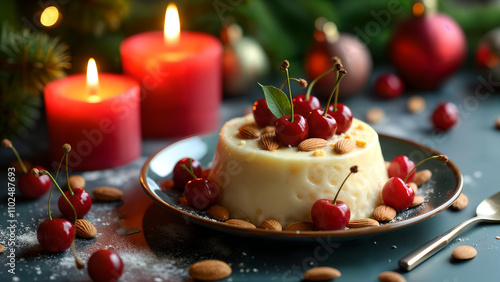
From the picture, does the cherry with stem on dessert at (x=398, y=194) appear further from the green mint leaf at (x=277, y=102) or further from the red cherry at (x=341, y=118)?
the green mint leaf at (x=277, y=102)

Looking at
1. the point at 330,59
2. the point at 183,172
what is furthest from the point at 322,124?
the point at 330,59

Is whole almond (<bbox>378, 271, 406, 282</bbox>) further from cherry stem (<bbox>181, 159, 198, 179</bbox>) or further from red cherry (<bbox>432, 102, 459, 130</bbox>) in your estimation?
red cherry (<bbox>432, 102, 459, 130</bbox>)

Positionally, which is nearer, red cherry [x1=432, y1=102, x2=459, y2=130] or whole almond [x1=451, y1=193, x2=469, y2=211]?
whole almond [x1=451, y1=193, x2=469, y2=211]

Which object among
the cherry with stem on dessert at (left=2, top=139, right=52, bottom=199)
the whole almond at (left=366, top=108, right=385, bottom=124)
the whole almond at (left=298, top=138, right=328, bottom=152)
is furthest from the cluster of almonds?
the whole almond at (left=366, top=108, right=385, bottom=124)

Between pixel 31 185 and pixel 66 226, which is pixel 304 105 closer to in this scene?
pixel 66 226

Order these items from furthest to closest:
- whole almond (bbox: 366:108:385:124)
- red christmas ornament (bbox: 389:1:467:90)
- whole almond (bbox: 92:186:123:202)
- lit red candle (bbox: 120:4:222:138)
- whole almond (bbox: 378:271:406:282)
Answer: red christmas ornament (bbox: 389:1:467:90), whole almond (bbox: 366:108:385:124), lit red candle (bbox: 120:4:222:138), whole almond (bbox: 92:186:123:202), whole almond (bbox: 378:271:406:282)

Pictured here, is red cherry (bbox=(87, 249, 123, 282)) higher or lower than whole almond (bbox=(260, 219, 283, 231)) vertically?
lower

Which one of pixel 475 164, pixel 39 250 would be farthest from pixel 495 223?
pixel 39 250
